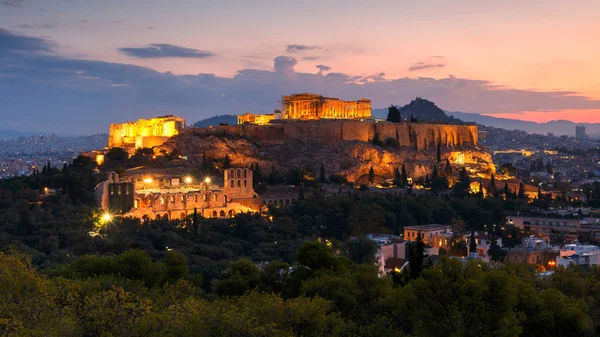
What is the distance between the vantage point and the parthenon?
77750 millimetres

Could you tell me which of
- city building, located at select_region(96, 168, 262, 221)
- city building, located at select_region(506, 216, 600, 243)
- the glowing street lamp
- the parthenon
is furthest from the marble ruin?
the glowing street lamp

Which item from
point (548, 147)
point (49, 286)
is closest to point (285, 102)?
point (49, 286)

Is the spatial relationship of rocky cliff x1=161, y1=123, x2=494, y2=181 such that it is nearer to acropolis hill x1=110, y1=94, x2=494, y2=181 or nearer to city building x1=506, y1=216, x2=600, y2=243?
acropolis hill x1=110, y1=94, x2=494, y2=181

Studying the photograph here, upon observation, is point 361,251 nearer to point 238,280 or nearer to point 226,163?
point 238,280

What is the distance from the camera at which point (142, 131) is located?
7025 cm

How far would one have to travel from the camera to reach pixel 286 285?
27.5m

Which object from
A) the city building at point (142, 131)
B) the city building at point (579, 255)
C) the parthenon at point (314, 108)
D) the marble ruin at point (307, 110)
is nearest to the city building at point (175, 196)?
the city building at point (142, 131)

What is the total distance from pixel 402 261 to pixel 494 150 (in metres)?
112

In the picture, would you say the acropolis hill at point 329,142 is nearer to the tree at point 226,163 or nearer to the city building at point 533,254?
the tree at point 226,163

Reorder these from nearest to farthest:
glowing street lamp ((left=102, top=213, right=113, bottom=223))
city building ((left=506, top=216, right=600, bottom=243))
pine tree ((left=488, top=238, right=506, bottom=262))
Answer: pine tree ((left=488, top=238, right=506, bottom=262)), glowing street lamp ((left=102, top=213, right=113, bottom=223)), city building ((left=506, top=216, right=600, bottom=243))

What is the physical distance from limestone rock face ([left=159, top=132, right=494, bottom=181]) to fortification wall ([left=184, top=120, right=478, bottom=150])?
0.83 metres

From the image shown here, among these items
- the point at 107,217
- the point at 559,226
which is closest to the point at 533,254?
the point at 559,226

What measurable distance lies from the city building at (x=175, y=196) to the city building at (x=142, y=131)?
43.8ft

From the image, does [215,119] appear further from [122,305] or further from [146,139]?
[122,305]
